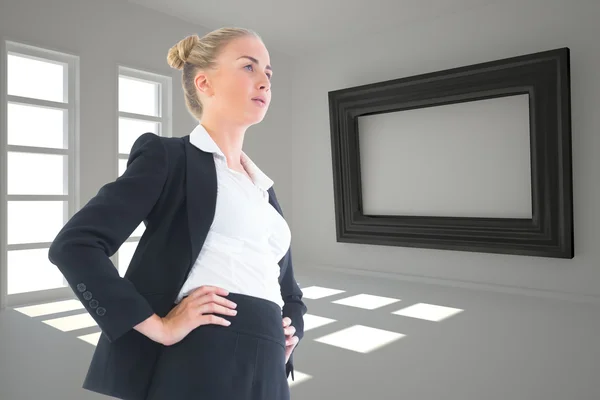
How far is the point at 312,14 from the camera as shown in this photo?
6.62 meters

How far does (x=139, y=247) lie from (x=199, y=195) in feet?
0.45

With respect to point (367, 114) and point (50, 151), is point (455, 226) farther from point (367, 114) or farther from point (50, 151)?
point (50, 151)

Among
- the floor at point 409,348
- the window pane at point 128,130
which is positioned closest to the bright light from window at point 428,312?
the floor at point 409,348

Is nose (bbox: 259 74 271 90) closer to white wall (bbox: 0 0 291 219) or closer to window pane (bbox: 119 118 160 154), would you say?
white wall (bbox: 0 0 291 219)

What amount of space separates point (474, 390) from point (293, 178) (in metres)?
5.93

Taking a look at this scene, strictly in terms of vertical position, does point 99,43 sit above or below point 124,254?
above

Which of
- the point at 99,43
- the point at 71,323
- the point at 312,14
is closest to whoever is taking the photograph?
the point at 71,323

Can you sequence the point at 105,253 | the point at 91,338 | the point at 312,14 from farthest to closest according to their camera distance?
the point at 312,14 → the point at 91,338 → the point at 105,253

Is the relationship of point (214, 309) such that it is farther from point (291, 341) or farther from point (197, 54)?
point (197, 54)

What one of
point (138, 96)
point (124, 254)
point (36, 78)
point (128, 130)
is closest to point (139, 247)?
point (36, 78)

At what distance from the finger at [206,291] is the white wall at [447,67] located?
574 cm

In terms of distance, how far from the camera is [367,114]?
723 cm

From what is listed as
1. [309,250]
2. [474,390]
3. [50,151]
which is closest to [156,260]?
[474,390]

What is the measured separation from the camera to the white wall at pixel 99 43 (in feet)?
17.8
